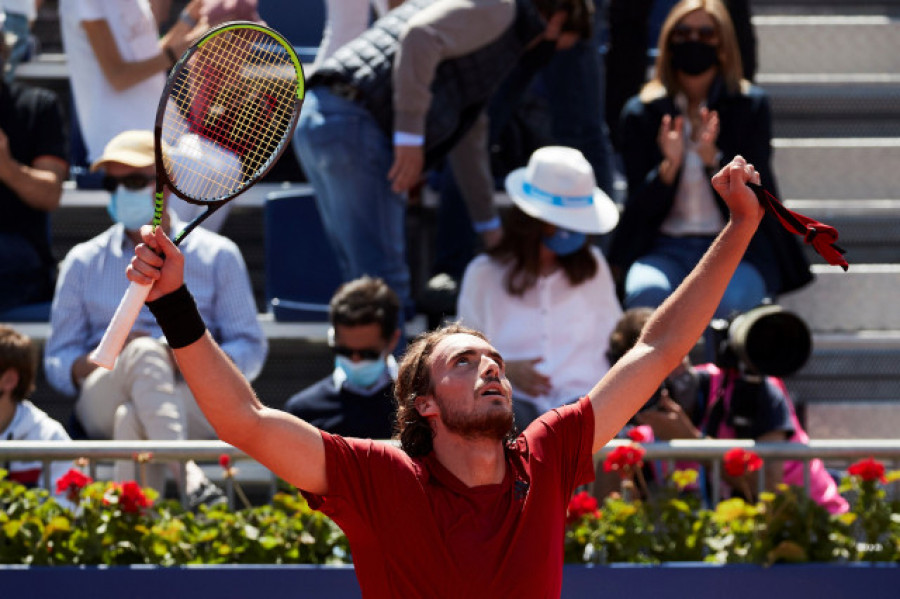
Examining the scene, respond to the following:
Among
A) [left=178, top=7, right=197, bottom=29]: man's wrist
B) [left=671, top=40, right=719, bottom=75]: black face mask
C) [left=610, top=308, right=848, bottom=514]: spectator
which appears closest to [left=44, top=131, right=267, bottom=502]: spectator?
[left=178, top=7, right=197, bottom=29]: man's wrist

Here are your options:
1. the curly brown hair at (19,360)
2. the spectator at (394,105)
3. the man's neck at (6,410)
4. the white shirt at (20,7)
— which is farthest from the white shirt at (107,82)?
the man's neck at (6,410)

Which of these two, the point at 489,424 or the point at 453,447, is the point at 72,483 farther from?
the point at 489,424

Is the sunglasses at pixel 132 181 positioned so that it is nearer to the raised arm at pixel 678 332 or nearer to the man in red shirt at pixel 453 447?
the man in red shirt at pixel 453 447

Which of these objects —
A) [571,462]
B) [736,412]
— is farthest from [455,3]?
[571,462]

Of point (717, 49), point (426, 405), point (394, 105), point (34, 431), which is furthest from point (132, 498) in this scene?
point (717, 49)

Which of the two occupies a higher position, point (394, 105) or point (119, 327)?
point (119, 327)

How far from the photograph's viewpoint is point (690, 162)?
19.4 feet

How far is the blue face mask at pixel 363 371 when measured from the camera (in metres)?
4.99

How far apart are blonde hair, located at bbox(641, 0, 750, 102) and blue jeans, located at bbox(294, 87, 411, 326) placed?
3.83ft

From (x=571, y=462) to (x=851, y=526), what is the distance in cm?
154

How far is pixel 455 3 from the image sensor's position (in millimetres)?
5363

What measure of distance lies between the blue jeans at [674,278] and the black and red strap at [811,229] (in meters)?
2.54

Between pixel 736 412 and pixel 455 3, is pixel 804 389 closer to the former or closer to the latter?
pixel 736 412

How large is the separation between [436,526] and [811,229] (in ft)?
2.96
